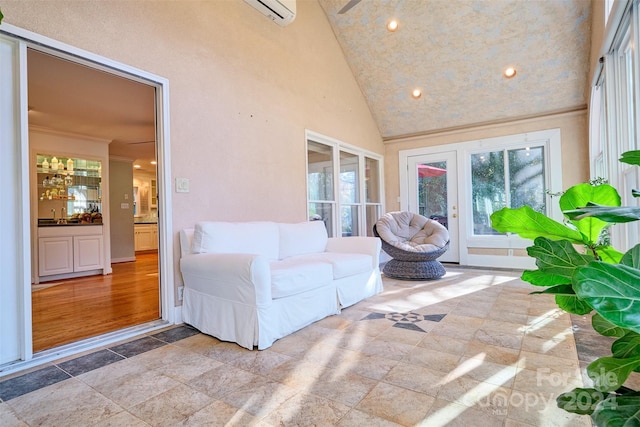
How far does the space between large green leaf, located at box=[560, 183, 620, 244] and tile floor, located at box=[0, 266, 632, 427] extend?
98cm

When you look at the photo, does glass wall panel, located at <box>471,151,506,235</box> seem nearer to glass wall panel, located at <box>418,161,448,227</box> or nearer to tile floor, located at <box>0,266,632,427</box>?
glass wall panel, located at <box>418,161,448,227</box>

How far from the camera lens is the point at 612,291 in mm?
471

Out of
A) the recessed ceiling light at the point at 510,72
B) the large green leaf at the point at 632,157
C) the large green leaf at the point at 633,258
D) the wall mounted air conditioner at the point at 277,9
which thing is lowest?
the large green leaf at the point at 633,258

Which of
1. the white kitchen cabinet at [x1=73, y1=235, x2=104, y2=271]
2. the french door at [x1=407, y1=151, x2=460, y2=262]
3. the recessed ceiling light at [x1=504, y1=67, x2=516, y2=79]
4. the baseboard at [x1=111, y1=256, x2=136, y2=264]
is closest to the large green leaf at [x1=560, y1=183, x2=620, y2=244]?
the recessed ceiling light at [x1=504, y1=67, x2=516, y2=79]

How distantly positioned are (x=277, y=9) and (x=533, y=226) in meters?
3.31

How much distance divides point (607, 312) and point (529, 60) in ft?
16.5

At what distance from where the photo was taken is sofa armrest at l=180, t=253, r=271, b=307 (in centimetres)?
208

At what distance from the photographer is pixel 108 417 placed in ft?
4.58

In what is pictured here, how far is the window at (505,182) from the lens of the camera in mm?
4953

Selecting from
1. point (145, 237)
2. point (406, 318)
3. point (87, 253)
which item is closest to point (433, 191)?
point (406, 318)

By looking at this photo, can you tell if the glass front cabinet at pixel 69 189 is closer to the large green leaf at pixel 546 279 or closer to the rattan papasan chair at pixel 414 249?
the rattan papasan chair at pixel 414 249

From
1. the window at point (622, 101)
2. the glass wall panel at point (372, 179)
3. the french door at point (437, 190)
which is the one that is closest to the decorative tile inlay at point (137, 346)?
the window at point (622, 101)

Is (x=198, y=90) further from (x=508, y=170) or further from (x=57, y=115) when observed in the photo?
(x=508, y=170)

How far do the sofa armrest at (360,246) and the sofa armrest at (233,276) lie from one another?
4.99 ft
